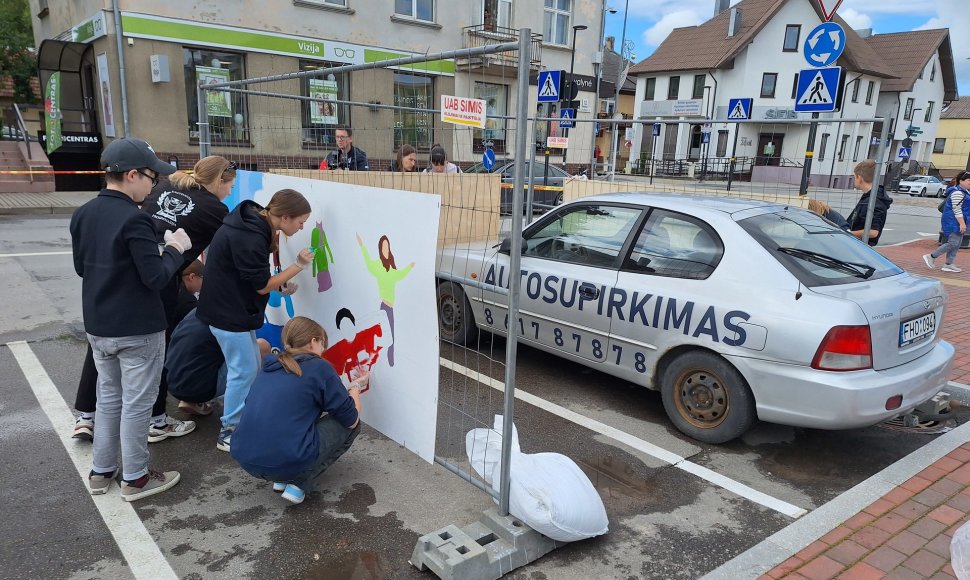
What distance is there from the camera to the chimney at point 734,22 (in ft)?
144

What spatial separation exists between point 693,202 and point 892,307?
1408mm

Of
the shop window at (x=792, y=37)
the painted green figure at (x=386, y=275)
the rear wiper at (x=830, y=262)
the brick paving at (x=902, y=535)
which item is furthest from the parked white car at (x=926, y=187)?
the painted green figure at (x=386, y=275)

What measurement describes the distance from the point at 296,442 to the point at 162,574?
Result: 0.76 meters

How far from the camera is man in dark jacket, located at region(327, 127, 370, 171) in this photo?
727 cm

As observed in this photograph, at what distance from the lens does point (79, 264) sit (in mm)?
3027

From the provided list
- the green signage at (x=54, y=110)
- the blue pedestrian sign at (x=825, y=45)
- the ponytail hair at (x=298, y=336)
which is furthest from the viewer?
the green signage at (x=54, y=110)

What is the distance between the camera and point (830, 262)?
4.05m

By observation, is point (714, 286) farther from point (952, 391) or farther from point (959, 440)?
point (952, 391)

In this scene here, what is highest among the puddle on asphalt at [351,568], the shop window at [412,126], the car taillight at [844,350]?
the shop window at [412,126]

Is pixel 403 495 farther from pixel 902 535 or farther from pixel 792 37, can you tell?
pixel 792 37

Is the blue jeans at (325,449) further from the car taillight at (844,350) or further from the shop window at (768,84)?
the shop window at (768,84)

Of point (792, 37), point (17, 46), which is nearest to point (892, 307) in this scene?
point (17, 46)

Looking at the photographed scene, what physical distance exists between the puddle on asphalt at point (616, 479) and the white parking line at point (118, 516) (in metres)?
2.22

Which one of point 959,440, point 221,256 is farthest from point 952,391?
point 221,256
